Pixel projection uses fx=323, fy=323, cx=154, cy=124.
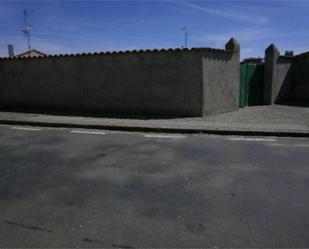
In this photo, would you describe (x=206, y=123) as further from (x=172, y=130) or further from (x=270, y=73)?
(x=270, y=73)

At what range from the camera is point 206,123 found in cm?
1063

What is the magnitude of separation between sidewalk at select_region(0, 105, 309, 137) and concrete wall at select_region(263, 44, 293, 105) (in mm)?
3509

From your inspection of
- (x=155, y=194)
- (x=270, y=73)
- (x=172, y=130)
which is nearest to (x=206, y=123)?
(x=172, y=130)

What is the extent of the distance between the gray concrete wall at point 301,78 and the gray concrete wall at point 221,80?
578 centimetres

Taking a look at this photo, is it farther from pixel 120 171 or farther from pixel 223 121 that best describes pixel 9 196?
pixel 223 121

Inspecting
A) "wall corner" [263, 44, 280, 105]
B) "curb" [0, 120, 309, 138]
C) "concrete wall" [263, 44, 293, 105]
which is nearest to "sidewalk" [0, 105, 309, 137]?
"curb" [0, 120, 309, 138]

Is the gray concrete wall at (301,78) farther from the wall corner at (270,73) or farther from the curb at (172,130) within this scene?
the curb at (172,130)

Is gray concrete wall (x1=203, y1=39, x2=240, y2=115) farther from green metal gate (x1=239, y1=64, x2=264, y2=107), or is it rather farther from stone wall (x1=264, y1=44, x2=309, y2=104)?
stone wall (x1=264, y1=44, x2=309, y2=104)

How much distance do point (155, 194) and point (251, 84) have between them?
12.8 m

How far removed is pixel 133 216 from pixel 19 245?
4.50 ft

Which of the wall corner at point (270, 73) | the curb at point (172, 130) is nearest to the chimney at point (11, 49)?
the curb at point (172, 130)

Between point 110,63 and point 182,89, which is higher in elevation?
point 110,63

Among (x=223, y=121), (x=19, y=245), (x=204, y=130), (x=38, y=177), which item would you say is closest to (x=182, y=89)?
(x=223, y=121)

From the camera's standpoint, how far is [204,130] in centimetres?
960
